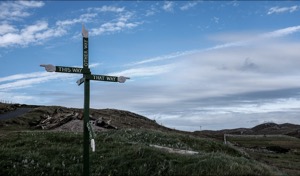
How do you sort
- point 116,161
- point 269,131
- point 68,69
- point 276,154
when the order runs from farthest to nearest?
point 269,131 → point 276,154 → point 116,161 → point 68,69

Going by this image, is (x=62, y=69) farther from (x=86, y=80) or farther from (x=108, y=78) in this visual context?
(x=108, y=78)

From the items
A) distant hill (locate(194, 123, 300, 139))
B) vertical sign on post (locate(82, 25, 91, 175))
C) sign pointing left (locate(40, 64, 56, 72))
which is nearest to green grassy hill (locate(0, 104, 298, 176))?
vertical sign on post (locate(82, 25, 91, 175))

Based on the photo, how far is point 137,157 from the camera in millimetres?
17266

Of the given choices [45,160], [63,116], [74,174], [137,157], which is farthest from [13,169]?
[63,116]

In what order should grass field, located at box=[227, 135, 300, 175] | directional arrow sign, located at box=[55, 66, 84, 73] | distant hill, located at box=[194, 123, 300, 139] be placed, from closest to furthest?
directional arrow sign, located at box=[55, 66, 84, 73], grass field, located at box=[227, 135, 300, 175], distant hill, located at box=[194, 123, 300, 139]

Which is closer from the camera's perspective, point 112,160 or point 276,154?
point 112,160

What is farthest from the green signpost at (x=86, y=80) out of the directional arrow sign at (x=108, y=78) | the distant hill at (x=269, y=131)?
the distant hill at (x=269, y=131)

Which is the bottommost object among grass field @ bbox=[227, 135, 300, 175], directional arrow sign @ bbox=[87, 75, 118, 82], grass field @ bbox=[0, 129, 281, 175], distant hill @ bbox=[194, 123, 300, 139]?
grass field @ bbox=[227, 135, 300, 175]

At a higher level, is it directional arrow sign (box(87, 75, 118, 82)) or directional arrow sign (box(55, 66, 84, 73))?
directional arrow sign (box(55, 66, 84, 73))

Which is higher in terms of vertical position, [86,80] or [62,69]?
[62,69]

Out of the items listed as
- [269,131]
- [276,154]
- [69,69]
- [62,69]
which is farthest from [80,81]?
[269,131]

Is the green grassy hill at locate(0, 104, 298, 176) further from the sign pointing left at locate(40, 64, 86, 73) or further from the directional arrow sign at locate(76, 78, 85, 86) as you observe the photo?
the sign pointing left at locate(40, 64, 86, 73)

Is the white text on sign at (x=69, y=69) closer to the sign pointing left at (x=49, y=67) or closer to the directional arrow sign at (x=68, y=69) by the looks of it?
the directional arrow sign at (x=68, y=69)

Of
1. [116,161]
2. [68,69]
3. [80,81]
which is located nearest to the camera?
[68,69]
